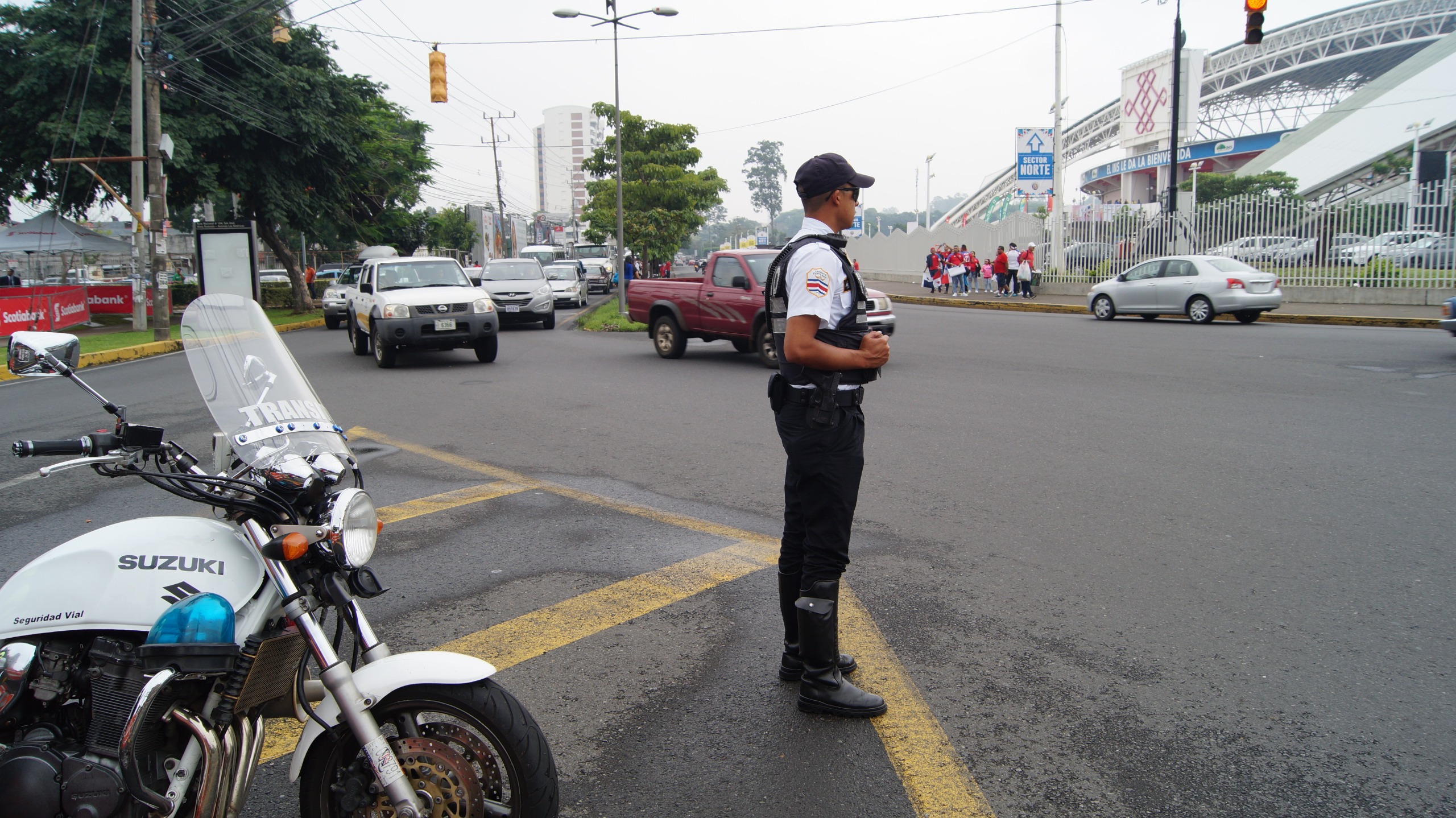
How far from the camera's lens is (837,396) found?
131 inches

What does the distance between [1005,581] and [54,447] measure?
397cm

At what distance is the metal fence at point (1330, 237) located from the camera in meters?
21.5

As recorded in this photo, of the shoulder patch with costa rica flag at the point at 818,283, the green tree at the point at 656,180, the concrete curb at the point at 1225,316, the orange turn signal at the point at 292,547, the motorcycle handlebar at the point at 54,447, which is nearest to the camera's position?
the orange turn signal at the point at 292,547

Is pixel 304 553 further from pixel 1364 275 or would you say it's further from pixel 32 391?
pixel 1364 275

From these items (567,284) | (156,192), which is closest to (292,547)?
(156,192)

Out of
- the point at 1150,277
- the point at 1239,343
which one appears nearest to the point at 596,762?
the point at 1239,343

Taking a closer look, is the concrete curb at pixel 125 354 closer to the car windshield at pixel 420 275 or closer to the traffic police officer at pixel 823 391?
the car windshield at pixel 420 275

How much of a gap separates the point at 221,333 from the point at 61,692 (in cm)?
106

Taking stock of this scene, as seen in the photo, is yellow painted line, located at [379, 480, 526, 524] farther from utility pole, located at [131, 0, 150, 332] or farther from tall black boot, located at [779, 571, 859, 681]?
utility pole, located at [131, 0, 150, 332]

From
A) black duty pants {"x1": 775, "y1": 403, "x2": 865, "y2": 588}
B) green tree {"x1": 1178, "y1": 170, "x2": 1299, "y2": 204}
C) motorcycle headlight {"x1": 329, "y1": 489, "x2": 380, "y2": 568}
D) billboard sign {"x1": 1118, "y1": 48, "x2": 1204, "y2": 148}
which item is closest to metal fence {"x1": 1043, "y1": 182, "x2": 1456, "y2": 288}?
black duty pants {"x1": 775, "y1": 403, "x2": 865, "y2": 588}

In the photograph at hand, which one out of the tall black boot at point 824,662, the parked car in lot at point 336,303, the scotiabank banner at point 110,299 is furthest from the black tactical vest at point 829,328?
the scotiabank banner at point 110,299

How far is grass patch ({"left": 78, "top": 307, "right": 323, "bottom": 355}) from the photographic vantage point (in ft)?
61.3

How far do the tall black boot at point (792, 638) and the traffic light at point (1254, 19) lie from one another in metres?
15.3

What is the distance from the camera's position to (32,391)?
41.1ft
